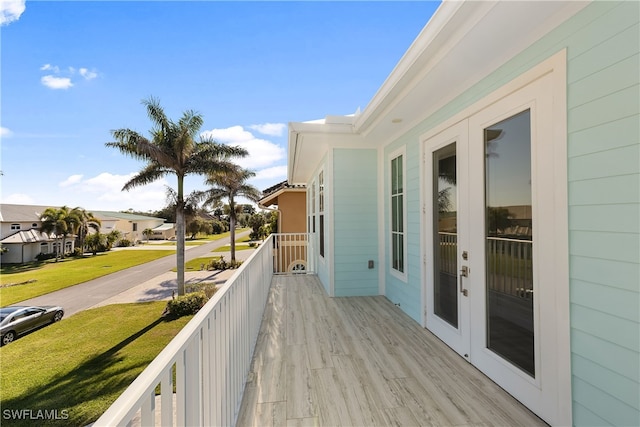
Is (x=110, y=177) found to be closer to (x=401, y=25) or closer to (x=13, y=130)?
(x=13, y=130)

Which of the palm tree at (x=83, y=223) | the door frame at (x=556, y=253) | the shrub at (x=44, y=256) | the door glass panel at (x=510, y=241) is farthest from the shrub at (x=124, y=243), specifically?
the door frame at (x=556, y=253)

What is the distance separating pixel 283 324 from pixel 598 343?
9.74 feet

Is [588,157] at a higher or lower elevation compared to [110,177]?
lower

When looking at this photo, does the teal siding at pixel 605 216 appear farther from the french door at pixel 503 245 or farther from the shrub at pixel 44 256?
the shrub at pixel 44 256

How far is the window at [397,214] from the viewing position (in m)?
4.03

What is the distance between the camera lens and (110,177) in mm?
53156

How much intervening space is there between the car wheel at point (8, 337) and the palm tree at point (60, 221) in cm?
2092

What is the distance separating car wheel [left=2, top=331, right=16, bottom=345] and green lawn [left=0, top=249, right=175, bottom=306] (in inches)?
266

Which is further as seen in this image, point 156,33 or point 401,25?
point 156,33

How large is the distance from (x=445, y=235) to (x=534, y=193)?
45.3 inches

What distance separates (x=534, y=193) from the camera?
1838mm

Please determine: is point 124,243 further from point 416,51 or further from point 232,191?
point 416,51

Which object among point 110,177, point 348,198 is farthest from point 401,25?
point 110,177

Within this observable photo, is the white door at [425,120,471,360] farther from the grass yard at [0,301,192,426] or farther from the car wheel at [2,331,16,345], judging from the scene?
the car wheel at [2,331,16,345]
